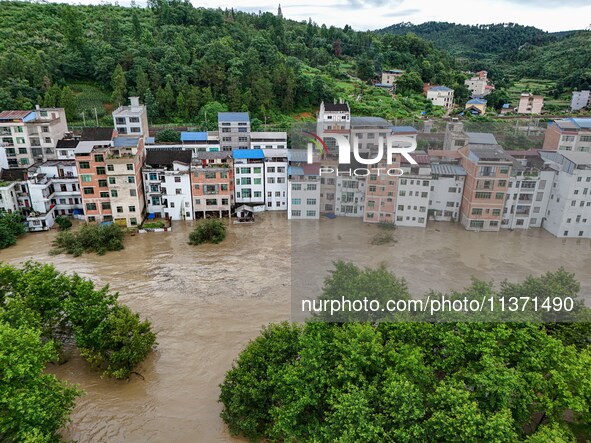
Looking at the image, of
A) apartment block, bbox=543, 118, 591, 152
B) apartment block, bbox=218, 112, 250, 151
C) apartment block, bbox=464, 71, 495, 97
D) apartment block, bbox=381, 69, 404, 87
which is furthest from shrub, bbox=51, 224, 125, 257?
apartment block, bbox=464, 71, 495, 97

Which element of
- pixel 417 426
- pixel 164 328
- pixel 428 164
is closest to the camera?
pixel 417 426

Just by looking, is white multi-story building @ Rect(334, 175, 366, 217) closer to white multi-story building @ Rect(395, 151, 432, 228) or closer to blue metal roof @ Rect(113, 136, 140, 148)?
white multi-story building @ Rect(395, 151, 432, 228)

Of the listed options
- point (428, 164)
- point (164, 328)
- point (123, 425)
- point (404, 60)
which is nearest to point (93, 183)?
point (164, 328)

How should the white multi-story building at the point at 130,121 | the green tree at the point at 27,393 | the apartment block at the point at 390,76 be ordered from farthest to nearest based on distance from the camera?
1. the apartment block at the point at 390,76
2. the white multi-story building at the point at 130,121
3. the green tree at the point at 27,393

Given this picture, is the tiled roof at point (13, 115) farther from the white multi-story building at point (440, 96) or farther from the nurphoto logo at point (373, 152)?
the white multi-story building at point (440, 96)

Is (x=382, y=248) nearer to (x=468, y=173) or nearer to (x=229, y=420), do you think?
(x=468, y=173)

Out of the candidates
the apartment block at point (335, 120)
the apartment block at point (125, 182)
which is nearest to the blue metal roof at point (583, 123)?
the apartment block at point (335, 120)
